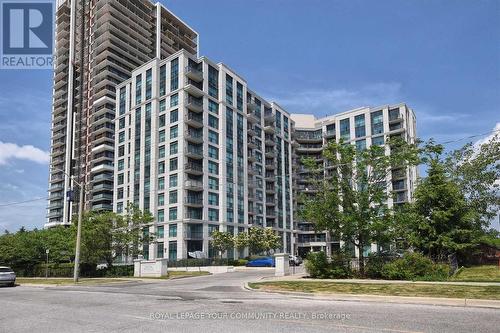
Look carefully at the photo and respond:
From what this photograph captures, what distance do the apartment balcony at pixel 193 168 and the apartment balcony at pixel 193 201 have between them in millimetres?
4395

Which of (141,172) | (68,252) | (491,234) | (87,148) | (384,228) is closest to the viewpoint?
(384,228)

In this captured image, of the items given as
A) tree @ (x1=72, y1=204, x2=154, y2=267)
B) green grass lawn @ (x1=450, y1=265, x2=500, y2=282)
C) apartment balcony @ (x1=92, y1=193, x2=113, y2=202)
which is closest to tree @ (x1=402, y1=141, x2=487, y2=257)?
green grass lawn @ (x1=450, y1=265, x2=500, y2=282)

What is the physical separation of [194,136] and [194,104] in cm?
572

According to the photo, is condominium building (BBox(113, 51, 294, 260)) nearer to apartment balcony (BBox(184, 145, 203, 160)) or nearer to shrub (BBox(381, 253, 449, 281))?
apartment balcony (BBox(184, 145, 203, 160))

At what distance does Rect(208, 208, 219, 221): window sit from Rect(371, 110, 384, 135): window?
48.7m

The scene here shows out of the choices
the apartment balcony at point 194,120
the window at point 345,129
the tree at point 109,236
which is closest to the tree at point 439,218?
the tree at point 109,236

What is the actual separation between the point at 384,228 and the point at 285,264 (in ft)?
29.8

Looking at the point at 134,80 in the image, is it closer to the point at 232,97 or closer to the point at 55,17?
the point at 232,97

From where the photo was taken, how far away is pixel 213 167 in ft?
269

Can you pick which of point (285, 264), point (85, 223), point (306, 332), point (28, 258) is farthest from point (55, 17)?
point (306, 332)

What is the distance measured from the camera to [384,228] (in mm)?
26203

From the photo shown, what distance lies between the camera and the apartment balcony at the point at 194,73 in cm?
8038

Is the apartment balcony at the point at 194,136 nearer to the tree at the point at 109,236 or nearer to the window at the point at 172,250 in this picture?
the window at the point at 172,250

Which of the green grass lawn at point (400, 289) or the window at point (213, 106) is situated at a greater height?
the window at point (213, 106)
